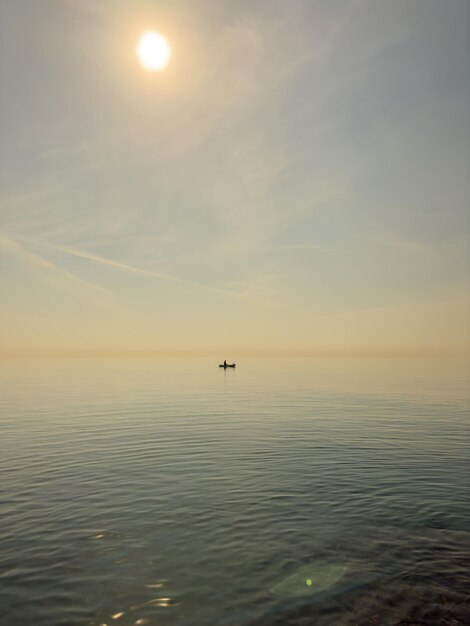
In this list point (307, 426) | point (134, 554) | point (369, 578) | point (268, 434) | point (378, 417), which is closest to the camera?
point (369, 578)

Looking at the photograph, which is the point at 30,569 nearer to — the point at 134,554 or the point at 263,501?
the point at 134,554

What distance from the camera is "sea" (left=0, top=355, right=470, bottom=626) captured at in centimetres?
1156

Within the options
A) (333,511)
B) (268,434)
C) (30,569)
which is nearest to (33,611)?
(30,569)

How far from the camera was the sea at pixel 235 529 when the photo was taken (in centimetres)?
1156

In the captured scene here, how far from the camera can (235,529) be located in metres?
16.9

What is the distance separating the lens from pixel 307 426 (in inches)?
1692

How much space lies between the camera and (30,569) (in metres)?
13.6

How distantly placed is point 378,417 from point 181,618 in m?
42.9

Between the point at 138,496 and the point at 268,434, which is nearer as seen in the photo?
the point at 138,496

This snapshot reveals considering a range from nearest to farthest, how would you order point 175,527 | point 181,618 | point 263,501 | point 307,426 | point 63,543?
1. point 181,618
2. point 63,543
3. point 175,527
4. point 263,501
5. point 307,426

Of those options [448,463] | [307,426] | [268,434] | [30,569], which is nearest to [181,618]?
[30,569]

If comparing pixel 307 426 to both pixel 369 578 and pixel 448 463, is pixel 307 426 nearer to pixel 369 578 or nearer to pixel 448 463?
pixel 448 463

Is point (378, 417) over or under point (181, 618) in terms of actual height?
over

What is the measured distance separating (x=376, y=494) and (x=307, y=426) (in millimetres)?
21592
